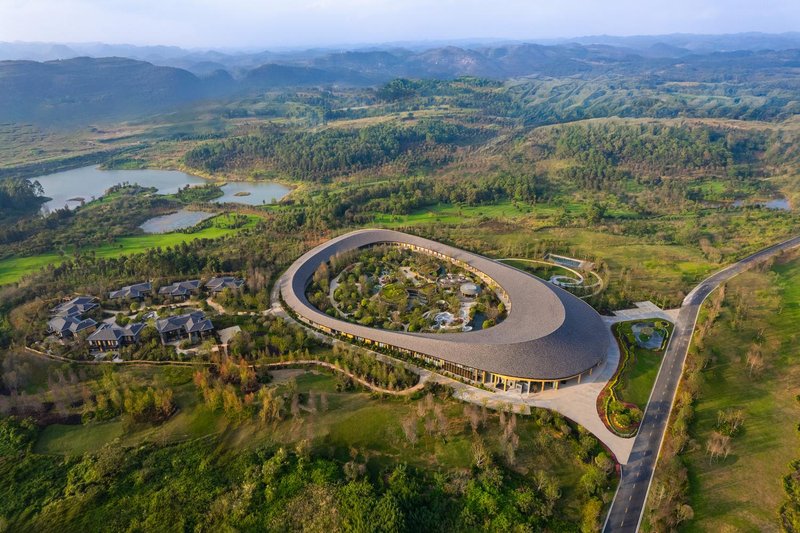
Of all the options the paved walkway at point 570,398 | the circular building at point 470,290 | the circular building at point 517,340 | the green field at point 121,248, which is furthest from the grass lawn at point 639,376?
the green field at point 121,248

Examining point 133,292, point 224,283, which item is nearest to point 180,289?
point 224,283

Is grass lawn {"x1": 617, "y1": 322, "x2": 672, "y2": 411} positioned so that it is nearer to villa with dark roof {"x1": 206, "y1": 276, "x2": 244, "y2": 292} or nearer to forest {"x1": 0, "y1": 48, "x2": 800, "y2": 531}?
forest {"x1": 0, "y1": 48, "x2": 800, "y2": 531}

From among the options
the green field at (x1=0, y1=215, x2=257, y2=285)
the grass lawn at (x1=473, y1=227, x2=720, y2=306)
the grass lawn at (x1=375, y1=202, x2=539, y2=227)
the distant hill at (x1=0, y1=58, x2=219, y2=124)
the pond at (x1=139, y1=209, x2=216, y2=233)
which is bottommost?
the grass lawn at (x1=473, y1=227, x2=720, y2=306)

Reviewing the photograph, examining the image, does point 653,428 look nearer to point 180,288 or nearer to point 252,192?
point 180,288

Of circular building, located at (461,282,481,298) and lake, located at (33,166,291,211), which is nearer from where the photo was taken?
circular building, located at (461,282,481,298)

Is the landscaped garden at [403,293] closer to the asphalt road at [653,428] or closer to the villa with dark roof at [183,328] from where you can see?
the villa with dark roof at [183,328]

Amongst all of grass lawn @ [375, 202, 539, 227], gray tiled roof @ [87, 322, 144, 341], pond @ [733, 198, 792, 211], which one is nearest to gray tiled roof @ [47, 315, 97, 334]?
gray tiled roof @ [87, 322, 144, 341]
